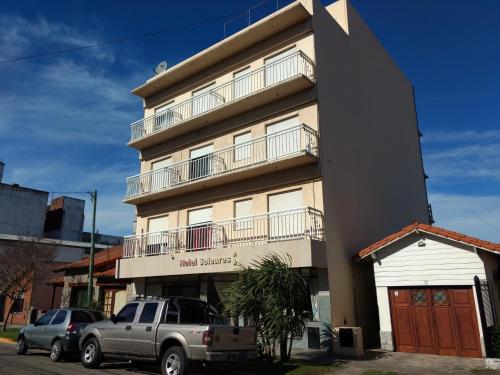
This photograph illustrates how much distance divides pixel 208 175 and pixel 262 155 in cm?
280

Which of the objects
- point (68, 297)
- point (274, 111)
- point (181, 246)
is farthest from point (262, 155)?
point (68, 297)

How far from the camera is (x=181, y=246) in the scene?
19.5 metres

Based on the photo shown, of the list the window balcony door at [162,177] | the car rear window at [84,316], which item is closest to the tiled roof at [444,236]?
the car rear window at [84,316]

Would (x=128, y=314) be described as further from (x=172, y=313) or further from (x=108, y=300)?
(x=108, y=300)

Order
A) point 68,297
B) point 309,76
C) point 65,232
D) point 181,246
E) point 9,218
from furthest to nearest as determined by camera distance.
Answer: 1. point 65,232
2. point 9,218
3. point 68,297
4. point 181,246
5. point 309,76

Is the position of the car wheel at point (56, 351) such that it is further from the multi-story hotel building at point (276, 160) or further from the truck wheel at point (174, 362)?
the multi-story hotel building at point (276, 160)

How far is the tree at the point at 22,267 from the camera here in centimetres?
2462

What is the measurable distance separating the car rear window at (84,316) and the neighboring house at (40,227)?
56.5 feet

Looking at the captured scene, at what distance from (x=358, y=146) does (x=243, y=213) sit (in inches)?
229

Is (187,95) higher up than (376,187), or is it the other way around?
(187,95)

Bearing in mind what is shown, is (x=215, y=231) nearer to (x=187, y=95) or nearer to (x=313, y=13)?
(x=187, y=95)

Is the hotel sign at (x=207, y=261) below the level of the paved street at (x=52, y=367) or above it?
above

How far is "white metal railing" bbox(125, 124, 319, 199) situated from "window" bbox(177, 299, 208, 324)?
6944 millimetres

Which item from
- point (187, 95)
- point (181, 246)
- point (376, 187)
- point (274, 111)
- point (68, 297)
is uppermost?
point (187, 95)
